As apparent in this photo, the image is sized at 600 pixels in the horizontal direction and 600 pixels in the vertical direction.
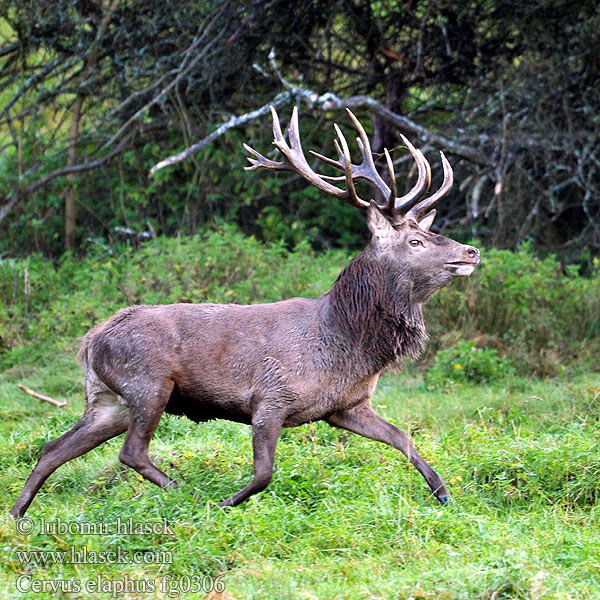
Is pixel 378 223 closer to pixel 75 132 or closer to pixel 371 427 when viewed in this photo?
pixel 371 427

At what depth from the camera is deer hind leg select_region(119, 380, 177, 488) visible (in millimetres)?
5352

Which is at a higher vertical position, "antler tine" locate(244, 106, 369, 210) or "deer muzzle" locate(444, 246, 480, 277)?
"antler tine" locate(244, 106, 369, 210)

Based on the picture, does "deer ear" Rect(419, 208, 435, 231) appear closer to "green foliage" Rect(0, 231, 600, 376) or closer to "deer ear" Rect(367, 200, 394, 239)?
"deer ear" Rect(367, 200, 394, 239)

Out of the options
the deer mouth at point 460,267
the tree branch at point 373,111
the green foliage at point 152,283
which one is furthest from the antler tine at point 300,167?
the tree branch at point 373,111

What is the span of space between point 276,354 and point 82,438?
1.31 meters

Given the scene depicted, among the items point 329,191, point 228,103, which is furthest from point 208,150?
point 329,191

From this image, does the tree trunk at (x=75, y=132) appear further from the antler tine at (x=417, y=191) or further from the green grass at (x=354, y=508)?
the antler tine at (x=417, y=191)

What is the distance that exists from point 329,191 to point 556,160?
20.4 feet

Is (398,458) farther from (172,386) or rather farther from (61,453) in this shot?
(61,453)

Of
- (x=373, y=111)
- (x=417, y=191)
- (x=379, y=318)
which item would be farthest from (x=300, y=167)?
(x=373, y=111)

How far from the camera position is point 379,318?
5.61m

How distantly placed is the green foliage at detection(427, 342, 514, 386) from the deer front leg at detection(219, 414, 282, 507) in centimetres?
343

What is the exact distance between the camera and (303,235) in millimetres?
12359

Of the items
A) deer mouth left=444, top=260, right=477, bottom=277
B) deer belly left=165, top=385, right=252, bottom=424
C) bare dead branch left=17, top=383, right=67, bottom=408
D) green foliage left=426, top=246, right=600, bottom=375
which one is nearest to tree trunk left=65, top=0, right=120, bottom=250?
bare dead branch left=17, top=383, right=67, bottom=408
